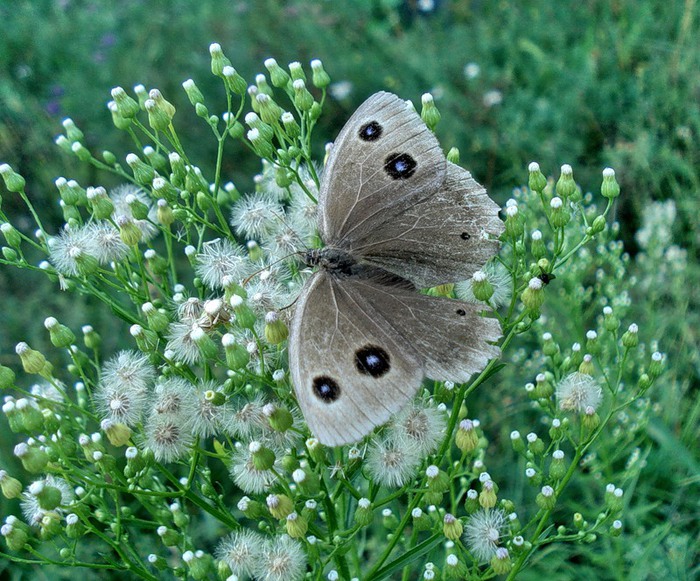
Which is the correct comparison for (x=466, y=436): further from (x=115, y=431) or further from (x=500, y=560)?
(x=115, y=431)

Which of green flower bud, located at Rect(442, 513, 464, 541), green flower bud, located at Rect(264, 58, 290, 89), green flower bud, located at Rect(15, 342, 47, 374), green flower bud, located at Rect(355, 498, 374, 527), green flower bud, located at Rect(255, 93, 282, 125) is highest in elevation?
green flower bud, located at Rect(264, 58, 290, 89)

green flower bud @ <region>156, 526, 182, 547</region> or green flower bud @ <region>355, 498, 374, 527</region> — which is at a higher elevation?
green flower bud @ <region>156, 526, 182, 547</region>

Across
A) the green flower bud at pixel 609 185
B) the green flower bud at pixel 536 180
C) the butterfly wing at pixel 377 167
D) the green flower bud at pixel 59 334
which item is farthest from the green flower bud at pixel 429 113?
the green flower bud at pixel 59 334

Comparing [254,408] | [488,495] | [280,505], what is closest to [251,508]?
[280,505]

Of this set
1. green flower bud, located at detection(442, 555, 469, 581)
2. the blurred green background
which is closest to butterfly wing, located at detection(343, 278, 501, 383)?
green flower bud, located at detection(442, 555, 469, 581)

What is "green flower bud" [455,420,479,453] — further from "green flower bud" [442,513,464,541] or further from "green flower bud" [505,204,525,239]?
"green flower bud" [505,204,525,239]

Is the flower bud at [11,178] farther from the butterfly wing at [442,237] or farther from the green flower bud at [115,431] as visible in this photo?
the butterfly wing at [442,237]
